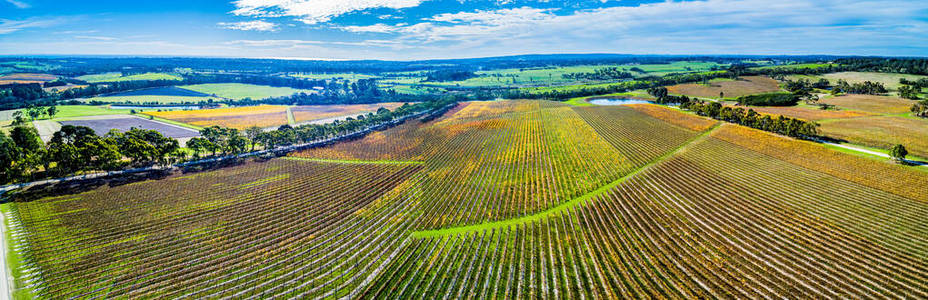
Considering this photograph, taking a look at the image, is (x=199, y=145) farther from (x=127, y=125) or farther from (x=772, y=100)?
(x=772, y=100)

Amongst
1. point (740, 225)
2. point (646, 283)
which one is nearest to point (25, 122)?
point (646, 283)

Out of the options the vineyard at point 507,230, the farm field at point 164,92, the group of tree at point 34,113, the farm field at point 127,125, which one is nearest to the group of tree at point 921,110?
the vineyard at point 507,230

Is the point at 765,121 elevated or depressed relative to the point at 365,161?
elevated

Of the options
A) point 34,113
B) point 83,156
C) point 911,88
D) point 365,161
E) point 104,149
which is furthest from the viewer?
point 911,88

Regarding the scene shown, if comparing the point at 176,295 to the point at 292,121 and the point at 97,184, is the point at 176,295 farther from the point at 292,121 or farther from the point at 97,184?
the point at 292,121

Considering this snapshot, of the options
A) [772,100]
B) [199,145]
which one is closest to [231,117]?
[199,145]

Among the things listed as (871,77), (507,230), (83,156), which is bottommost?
(507,230)

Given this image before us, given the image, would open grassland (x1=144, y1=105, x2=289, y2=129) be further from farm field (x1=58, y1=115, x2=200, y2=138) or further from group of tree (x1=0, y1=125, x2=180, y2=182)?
group of tree (x1=0, y1=125, x2=180, y2=182)
